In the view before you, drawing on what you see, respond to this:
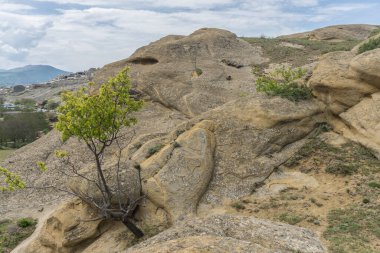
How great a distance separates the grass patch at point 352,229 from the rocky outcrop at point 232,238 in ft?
2.66

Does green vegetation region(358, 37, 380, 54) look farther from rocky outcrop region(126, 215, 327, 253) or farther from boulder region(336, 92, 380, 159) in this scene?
rocky outcrop region(126, 215, 327, 253)

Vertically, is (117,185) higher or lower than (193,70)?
lower

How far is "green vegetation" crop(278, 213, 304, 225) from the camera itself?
17125mm

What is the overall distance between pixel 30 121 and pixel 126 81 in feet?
244

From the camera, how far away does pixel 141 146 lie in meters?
25.5

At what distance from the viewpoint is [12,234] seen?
28.1m

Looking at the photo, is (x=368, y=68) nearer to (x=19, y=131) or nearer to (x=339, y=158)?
(x=339, y=158)

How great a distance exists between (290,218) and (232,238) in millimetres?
6976

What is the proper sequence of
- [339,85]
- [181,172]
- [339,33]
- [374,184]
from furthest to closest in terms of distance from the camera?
[339,33] < [339,85] < [181,172] < [374,184]

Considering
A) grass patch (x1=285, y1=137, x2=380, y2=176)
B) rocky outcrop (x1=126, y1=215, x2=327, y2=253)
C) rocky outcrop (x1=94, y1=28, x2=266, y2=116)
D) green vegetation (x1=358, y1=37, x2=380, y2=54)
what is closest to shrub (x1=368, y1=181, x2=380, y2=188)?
Answer: grass patch (x1=285, y1=137, x2=380, y2=176)

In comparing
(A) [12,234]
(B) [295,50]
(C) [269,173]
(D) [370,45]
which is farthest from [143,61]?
(C) [269,173]

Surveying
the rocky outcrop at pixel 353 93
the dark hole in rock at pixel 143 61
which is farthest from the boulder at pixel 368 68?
the dark hole in rock at pixel 143 61

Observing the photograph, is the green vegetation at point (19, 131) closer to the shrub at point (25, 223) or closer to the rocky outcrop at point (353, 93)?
the shrub at point (25, 223)

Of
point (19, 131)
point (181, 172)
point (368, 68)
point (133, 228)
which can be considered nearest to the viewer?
point (133, 228)
